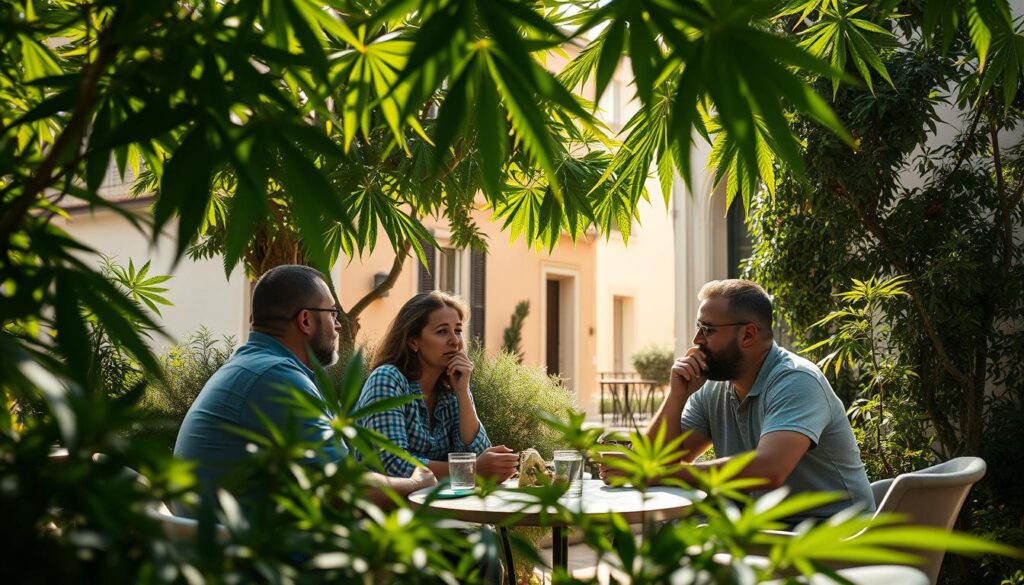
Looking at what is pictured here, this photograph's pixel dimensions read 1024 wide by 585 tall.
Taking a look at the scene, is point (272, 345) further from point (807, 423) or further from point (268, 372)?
point (807, 423)

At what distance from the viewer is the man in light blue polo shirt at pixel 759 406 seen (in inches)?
133

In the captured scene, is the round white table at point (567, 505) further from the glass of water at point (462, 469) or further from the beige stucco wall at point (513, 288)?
the beige stucco wall at point (513, 288)

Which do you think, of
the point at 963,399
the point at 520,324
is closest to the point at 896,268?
the point at 963,399

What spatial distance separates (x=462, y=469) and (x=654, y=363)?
19.8 meters

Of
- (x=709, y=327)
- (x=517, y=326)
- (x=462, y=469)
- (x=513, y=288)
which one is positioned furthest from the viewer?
(x=513, y=288)

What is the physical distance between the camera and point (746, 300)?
12.3 feet

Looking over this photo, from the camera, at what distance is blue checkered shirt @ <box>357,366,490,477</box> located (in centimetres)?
380

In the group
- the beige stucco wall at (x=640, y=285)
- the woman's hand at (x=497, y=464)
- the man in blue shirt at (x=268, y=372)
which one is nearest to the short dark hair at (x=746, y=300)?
the woman's hand at (x=497, y=464)

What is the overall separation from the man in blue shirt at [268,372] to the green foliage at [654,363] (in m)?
19.5

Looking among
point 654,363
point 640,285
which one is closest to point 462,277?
point 654,363

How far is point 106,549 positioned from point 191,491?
3.4 inches

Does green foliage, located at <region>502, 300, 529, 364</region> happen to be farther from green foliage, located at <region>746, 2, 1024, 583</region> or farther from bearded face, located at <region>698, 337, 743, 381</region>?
bearded face, located at <region>698, 337, 743, 381</region>

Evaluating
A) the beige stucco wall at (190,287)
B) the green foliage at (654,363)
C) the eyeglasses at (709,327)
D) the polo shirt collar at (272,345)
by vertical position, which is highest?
the beige stucco wall at (190,287)

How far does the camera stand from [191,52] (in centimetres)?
118
